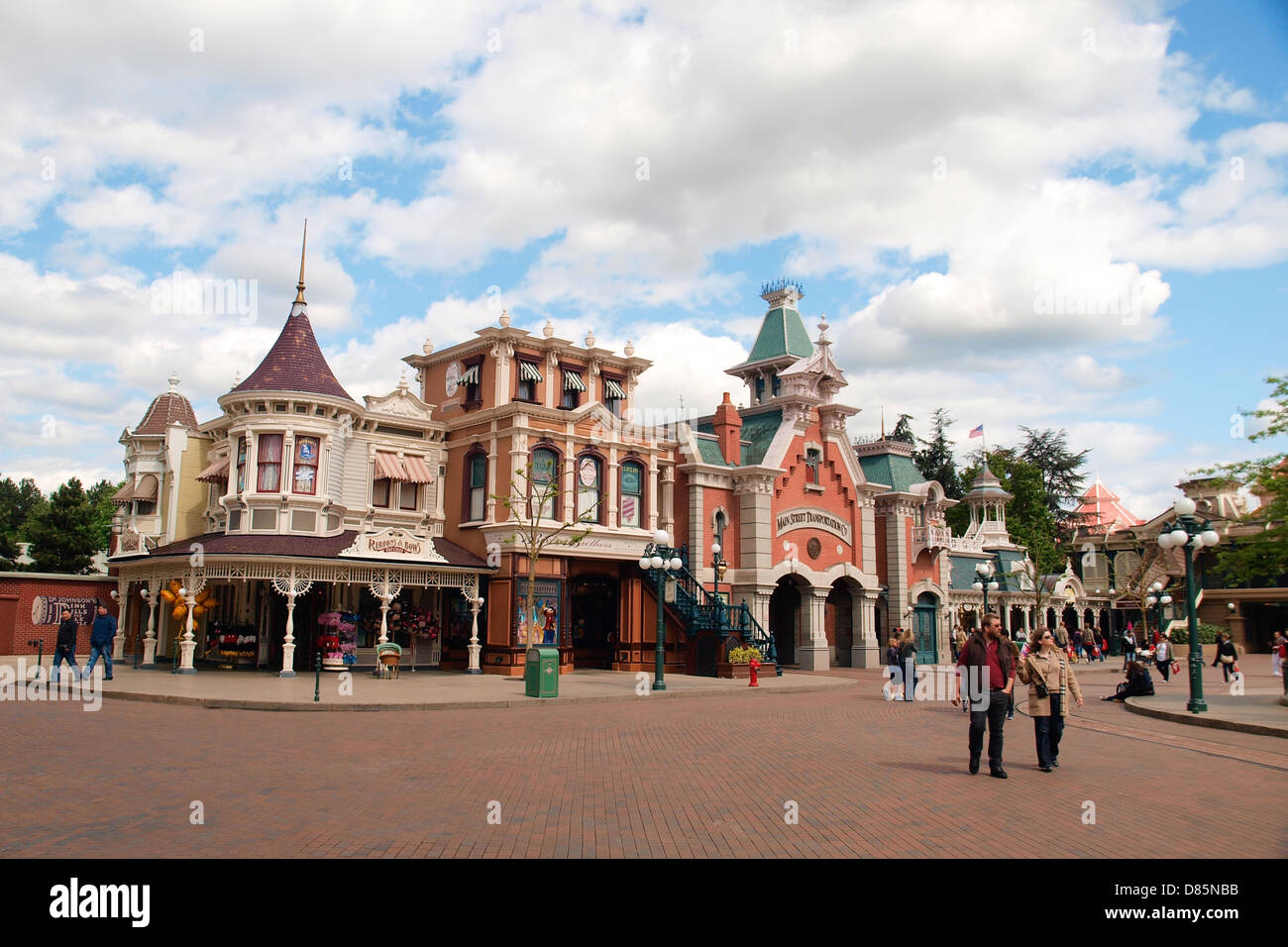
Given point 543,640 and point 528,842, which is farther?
point 543,640

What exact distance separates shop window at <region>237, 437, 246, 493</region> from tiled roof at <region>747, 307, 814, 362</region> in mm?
22719

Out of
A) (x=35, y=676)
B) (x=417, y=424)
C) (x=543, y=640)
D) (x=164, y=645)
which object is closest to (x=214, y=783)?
(x=35, y=676)

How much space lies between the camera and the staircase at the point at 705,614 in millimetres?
30297

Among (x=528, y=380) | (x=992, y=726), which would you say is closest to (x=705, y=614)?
(x=528, y=380)

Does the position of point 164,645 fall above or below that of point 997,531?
below

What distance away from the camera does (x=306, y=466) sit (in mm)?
28062

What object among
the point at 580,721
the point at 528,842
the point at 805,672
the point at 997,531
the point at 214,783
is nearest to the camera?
the point at 528,842

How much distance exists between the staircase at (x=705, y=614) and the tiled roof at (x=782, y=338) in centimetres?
1353

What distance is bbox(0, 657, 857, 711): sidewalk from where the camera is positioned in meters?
18.9

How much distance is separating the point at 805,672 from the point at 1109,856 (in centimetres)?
2716

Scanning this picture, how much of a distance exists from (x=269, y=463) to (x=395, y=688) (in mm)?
9266

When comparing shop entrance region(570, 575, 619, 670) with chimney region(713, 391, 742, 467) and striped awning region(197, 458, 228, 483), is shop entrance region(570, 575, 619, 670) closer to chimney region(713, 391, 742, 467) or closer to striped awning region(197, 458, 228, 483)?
chimney region(713, 391, 742, 467)
